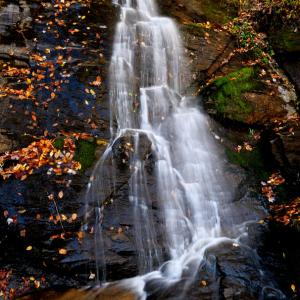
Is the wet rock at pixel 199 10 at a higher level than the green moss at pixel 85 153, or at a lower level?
higher

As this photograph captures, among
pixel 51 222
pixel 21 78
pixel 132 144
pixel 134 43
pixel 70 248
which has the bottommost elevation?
pixel 70 248

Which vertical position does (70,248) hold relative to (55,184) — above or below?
below

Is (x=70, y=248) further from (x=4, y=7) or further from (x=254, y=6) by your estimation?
(x=254, y=6)

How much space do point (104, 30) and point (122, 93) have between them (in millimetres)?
2352

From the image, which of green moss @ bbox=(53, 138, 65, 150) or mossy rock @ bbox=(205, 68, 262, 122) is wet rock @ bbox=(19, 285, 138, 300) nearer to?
green moss @ bbox=(53, 138, 65, 150)

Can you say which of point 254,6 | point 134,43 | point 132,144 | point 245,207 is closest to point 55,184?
point 132,144

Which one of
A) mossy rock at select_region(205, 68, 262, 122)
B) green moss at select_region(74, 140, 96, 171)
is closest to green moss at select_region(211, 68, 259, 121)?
mossy rock at select_region(205, 68, 262, 122)

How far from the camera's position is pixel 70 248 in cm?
634

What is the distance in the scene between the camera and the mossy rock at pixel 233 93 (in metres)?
8.84

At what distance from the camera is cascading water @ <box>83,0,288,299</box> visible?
676cm

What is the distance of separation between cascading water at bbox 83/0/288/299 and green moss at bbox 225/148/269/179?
16.0 inches

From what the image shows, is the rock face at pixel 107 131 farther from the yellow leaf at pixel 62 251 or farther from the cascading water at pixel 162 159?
the cascading water at pixel 162 159

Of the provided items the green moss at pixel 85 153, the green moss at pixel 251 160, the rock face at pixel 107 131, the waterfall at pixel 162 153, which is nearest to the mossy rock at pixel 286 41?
the rock face at pixel 107 131

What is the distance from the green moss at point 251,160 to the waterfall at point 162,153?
15.0 inches
